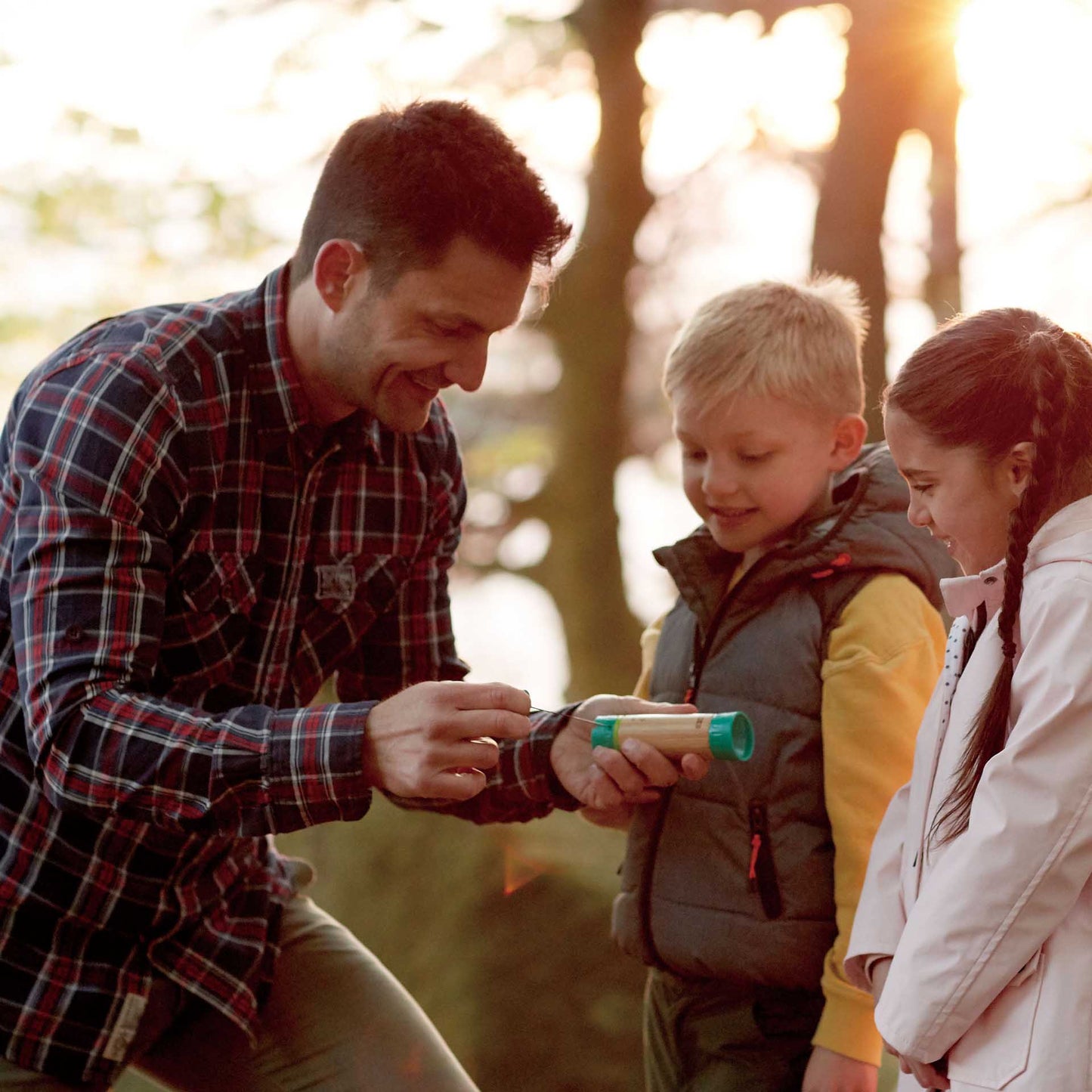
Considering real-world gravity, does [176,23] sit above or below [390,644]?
above

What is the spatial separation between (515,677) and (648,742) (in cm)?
520

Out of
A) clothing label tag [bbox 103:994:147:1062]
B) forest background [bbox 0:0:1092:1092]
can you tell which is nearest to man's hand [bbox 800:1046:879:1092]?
clothing label tag [bbox 103:994:147:1062]

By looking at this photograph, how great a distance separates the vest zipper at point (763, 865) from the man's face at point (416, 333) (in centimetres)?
91

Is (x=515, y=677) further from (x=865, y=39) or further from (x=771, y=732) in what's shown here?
(x=771, y=732)

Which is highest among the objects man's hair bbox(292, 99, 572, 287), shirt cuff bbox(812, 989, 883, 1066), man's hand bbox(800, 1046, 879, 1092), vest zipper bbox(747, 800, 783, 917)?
man's hair bbox(292, 99, 572, 287)

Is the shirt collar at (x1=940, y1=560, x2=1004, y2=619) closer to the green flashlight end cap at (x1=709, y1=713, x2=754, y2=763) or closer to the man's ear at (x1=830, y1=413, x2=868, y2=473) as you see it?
the green flashlight end cap at (x1=709, y1=713, x2=754, y2=763)

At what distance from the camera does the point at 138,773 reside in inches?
81.7

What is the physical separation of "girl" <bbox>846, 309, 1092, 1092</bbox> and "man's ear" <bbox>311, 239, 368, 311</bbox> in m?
1.00

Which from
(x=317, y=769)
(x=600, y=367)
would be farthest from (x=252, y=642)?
(x=600, y=367)

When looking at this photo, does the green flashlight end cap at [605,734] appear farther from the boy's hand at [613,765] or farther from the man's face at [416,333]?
the man's face at [416,333]

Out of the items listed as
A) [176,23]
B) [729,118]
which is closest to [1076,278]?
[729,118]

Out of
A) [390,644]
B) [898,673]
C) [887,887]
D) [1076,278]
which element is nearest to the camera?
[887,887]

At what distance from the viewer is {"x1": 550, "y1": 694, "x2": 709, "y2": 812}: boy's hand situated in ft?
7.16

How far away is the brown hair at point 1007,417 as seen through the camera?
1851mm
